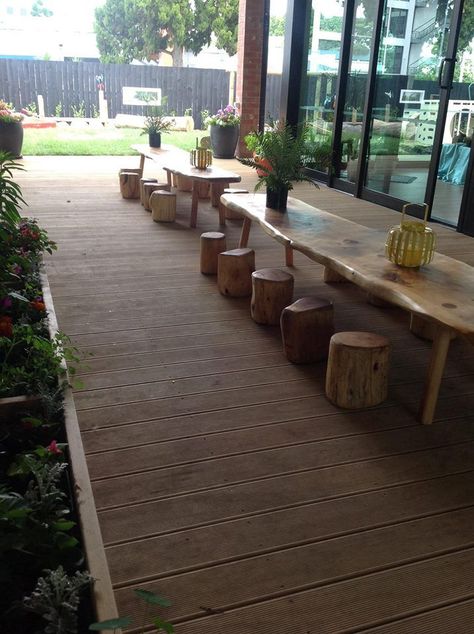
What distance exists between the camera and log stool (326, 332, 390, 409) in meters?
2.52

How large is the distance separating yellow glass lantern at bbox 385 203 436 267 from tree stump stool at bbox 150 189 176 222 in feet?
10.6

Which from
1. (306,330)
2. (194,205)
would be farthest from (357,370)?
(194,205)

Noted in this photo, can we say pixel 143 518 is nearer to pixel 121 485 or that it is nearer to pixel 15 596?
pixel 121 485

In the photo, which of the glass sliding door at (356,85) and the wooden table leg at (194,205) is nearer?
the wooden table leg at (194,205)

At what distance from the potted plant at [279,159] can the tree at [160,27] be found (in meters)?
14.4

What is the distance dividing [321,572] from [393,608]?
0.71 feet

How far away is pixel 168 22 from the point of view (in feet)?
55.9

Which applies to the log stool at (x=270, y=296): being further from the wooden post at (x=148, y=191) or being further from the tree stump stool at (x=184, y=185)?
the tree stump stool at (x=184, y=185)

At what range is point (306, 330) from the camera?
117 inches

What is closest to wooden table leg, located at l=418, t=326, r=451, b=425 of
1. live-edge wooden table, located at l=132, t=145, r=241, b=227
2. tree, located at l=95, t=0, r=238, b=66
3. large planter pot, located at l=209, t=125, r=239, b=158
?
live-edge wooden table, located at l=132, t=145, r=241, b=227

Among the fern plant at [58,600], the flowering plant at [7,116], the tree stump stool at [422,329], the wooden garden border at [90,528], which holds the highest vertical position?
the flowering plant at [7,116]

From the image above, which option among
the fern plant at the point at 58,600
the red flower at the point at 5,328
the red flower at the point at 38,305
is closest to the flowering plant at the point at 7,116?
the red flower at the point at 38,305

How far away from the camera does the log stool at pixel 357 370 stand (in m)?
2.52

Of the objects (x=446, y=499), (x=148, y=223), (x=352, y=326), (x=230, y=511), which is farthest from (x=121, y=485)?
(x=148, y=223)
